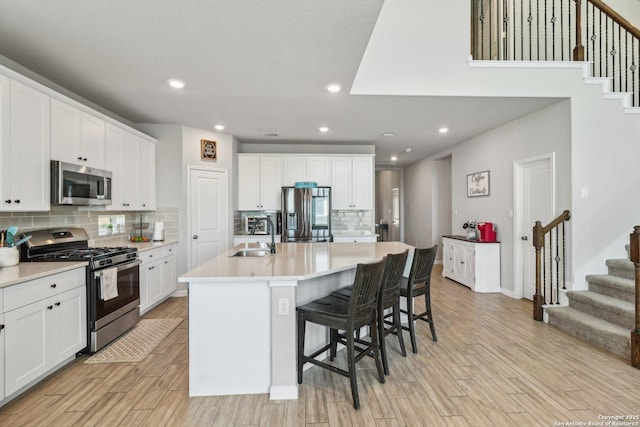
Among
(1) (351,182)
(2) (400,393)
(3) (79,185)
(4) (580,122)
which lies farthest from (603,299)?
(3) (79,185)

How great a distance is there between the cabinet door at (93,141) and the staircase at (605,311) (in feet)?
17.3

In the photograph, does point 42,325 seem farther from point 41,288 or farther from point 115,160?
point 115,160

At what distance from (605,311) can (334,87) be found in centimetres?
358

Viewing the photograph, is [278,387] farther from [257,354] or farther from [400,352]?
[400,352]

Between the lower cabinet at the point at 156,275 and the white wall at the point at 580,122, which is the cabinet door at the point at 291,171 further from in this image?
the white wall at the point at 580,122

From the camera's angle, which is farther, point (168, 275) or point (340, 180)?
point (340, 180)

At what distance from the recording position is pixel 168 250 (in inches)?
181

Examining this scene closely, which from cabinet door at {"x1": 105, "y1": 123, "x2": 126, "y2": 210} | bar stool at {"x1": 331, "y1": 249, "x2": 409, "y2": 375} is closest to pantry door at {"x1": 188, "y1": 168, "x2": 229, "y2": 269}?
cabinet door at {"x1": 105, "y1": 123, "x2": 126, "y2": 210}

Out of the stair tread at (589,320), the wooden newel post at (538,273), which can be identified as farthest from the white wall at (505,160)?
the stair tread at (589,320)

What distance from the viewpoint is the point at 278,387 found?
89.1 inches

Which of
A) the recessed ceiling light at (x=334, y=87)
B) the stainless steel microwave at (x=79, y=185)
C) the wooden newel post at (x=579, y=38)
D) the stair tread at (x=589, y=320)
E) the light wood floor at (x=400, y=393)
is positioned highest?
the wooden newel post at (x=579, y=38)

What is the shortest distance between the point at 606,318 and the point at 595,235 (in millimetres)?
1019

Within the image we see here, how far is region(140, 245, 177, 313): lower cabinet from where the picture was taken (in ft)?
12.8

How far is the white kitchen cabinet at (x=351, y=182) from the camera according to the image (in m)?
6.11
